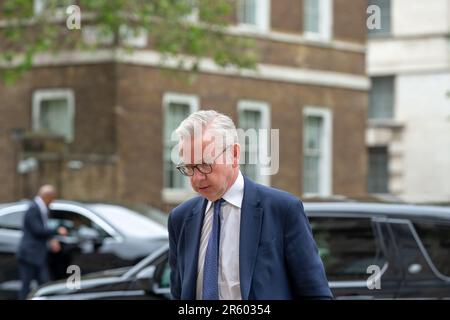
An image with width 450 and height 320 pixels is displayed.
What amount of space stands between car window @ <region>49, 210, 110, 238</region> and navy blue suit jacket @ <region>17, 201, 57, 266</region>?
58cm

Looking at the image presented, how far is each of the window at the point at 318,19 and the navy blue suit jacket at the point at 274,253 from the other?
28.1 meters

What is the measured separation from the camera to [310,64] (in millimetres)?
32938

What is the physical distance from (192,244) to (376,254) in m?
3.57

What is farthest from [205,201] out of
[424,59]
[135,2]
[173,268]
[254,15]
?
[424,59]

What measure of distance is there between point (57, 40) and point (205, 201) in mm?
22973

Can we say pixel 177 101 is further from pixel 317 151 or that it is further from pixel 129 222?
pixel 129 222

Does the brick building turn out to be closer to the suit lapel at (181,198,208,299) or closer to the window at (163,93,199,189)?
the window at (163,93,199,189)

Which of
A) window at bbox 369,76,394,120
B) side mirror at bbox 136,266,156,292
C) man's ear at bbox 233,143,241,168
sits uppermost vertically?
window at bbox 369,76,394,120

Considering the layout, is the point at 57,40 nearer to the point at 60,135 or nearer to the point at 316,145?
the point at 60,135

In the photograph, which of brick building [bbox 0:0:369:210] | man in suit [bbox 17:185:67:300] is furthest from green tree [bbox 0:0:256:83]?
man in suit [bbox 17:185:67:300]

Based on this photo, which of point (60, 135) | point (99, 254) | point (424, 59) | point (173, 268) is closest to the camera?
point (173, 268)

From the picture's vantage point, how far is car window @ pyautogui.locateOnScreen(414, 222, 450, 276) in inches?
328

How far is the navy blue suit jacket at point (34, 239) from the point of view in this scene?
15.3m

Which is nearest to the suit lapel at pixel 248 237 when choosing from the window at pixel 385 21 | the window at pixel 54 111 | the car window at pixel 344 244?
the car window at pixel 344 244
